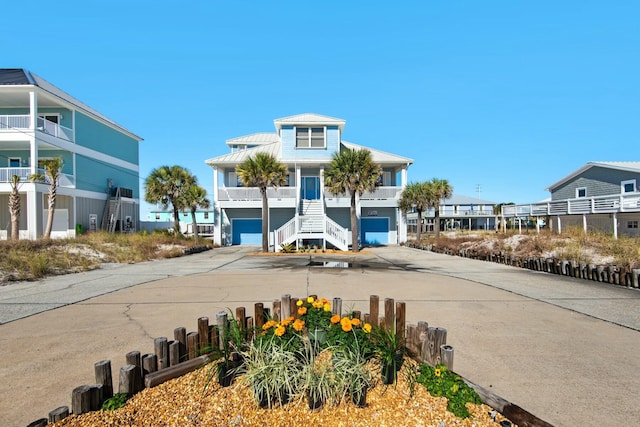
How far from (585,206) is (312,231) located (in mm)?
17738

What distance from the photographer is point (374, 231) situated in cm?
2844

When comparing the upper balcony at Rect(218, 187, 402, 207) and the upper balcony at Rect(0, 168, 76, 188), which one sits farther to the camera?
the upper balcony at Rect(218, 187, 402, 207)

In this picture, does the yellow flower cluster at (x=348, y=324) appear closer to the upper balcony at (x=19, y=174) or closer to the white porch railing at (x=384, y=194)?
the white porch railing at (x=384, y=194)

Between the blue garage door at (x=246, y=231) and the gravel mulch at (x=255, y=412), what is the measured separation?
83.5ft

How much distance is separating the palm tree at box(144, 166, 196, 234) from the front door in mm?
8973

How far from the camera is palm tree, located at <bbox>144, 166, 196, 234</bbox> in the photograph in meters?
25.6

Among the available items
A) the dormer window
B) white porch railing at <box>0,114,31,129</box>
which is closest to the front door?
the dormer window

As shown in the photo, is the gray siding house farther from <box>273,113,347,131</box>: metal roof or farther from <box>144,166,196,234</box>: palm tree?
<box>144,166,196,234</box>: palm tree

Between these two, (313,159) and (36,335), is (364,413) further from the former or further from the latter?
(313,159)

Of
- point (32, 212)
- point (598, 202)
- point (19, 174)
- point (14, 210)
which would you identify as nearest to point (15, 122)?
point (19, 174)

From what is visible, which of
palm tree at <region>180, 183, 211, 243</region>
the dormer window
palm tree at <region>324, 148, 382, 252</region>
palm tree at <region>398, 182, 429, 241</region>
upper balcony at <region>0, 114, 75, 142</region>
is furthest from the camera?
the dormer window

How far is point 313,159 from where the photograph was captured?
1021 inches

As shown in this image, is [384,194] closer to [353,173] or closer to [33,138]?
[353,173]

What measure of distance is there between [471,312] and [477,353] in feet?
7.57
